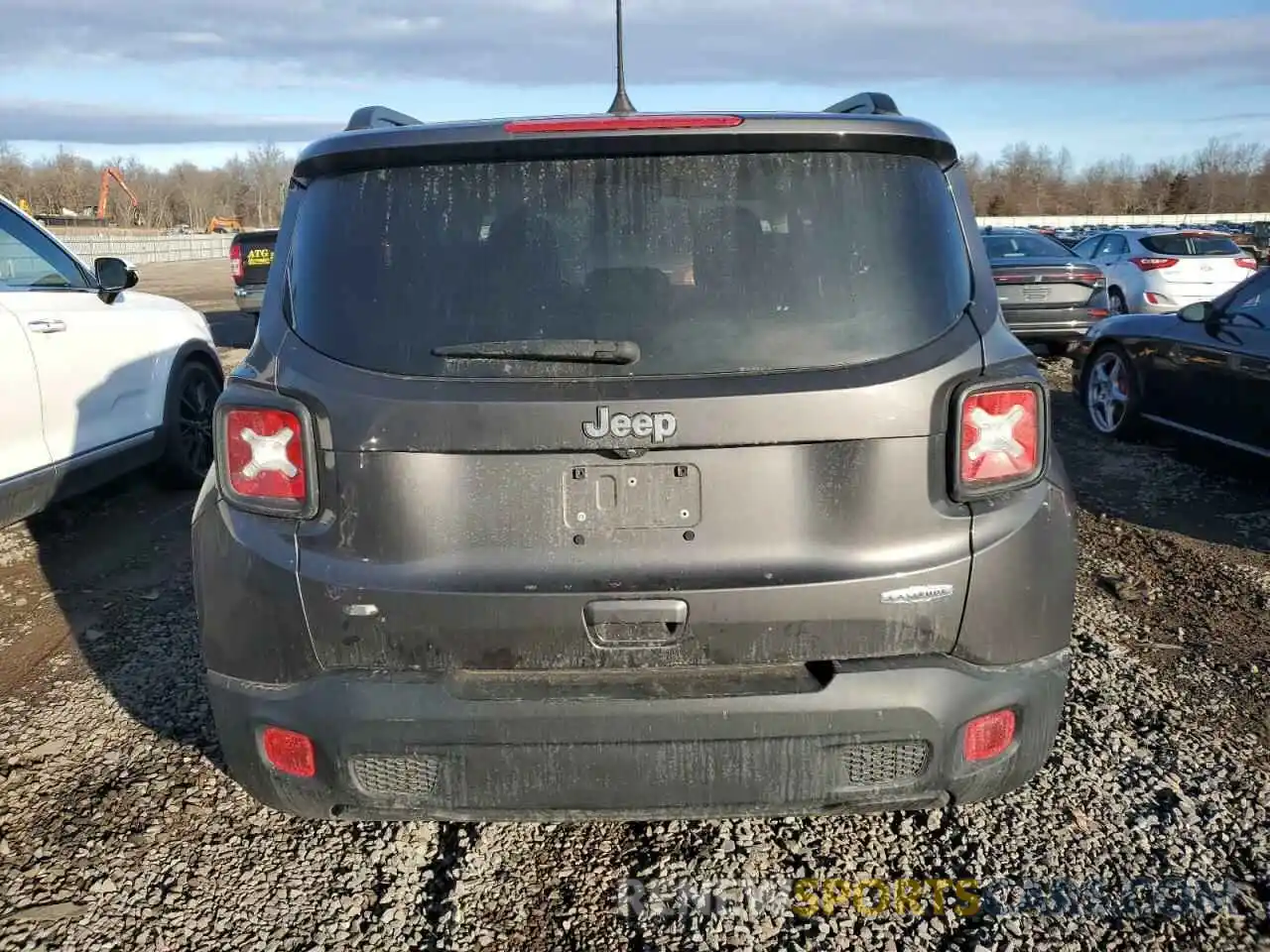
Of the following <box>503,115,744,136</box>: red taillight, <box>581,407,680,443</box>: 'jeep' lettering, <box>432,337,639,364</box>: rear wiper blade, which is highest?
<box>503,115,744,136</box>: red taillight

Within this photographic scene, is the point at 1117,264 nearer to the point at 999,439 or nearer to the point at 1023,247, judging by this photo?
the point at 1023,247

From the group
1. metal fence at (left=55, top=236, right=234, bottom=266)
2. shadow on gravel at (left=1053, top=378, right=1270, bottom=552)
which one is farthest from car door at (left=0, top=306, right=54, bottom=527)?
metal fence at (left=55, top=236, right=234, bottom=266)

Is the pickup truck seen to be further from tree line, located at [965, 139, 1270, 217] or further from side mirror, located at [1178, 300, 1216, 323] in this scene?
tree line, located at [965, 139, 1270, 217]

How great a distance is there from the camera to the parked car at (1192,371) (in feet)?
19.5

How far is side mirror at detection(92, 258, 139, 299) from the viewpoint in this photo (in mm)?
5605

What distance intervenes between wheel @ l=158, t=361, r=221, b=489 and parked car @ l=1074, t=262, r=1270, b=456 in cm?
613

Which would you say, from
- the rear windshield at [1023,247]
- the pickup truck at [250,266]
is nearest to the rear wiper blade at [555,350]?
the rear windshield at [1023,247]

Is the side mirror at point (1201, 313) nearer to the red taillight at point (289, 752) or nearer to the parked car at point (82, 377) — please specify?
the red taillight at point (289, 752)

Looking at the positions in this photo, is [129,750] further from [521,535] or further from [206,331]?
[206,331]

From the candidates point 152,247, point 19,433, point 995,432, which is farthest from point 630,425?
point 152,247

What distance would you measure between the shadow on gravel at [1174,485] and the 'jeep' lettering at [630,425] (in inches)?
173

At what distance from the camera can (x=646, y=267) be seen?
2.25m

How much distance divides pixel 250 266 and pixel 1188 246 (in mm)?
13790

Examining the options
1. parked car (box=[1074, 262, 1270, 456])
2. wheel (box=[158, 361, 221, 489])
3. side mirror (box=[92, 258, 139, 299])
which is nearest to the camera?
side mirror (box=[92, 258, 139, 299])
